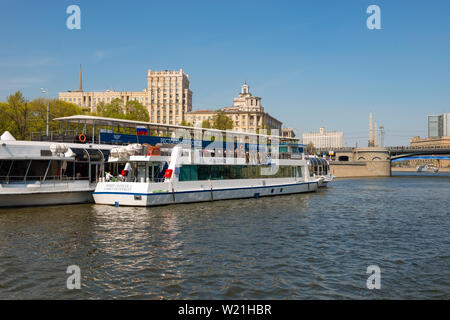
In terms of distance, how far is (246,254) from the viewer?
608 inches

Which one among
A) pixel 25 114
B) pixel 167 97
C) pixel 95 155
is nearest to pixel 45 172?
pixel 95 155

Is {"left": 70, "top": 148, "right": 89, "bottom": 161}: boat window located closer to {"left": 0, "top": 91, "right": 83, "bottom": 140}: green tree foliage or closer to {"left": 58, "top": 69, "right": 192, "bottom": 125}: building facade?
{"left": 0, "top": 91, "right": 83, "bottom": 140}: green tree foliage

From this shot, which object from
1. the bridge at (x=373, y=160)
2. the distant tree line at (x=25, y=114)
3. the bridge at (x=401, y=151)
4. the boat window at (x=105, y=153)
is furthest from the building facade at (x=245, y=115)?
the boat window at (x=105, y=153)

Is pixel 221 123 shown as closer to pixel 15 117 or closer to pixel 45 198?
pixel 15 117

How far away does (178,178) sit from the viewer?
31078mm

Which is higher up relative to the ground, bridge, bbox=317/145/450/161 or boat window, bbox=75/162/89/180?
bridge, bbox=317/145/450/161

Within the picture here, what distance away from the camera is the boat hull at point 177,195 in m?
28.4

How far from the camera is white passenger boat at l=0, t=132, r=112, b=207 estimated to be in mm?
28359

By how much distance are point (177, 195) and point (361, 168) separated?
10281 cm

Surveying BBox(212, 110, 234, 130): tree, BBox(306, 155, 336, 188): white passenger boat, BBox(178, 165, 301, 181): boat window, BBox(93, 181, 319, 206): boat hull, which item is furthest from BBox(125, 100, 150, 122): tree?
BBox(93, 181, 319, 206): boat hull

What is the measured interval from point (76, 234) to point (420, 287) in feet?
52.2

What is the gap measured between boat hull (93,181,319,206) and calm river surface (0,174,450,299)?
1897 mm
